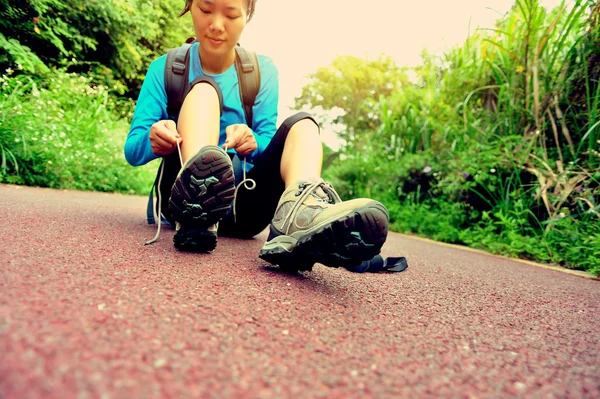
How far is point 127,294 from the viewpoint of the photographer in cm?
77

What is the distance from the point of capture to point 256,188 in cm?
168

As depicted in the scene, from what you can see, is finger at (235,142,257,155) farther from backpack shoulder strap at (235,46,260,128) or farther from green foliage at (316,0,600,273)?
green foliage at (316,0,600,273)

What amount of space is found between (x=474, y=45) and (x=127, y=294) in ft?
14.3

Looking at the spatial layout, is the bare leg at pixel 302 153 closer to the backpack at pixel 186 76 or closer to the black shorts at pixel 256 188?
the black shorts at pixel 256 188

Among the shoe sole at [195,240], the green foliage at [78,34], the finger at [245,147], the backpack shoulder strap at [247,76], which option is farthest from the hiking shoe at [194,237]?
the green foliage at [78,34]

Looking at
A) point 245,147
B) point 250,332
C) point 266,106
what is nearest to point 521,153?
point 266,106

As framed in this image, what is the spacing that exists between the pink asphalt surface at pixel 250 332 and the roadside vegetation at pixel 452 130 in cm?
141

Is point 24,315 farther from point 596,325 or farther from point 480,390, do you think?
point 596,325

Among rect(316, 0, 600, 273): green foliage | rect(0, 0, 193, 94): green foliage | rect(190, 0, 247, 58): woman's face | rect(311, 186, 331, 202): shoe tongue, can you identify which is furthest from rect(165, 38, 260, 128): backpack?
rect(0, 0, 193, 94): green foliage

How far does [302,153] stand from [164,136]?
0.44 m

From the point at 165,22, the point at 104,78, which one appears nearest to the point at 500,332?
the point at 104,78

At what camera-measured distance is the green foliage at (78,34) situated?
4434 mm

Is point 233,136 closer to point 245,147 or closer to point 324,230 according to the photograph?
point 245,147

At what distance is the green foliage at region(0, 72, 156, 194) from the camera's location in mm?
3387
